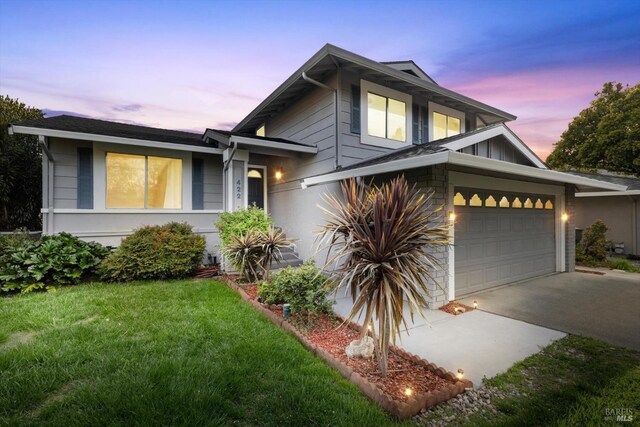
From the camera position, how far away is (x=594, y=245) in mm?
10109

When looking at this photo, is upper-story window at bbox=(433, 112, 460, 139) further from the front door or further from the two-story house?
the front door

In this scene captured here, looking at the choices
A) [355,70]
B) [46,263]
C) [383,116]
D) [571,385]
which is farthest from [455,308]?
[46,263]

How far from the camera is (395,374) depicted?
302 cm

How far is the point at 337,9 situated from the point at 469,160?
760cm

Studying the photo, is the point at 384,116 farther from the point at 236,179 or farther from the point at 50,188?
the point at 50,188

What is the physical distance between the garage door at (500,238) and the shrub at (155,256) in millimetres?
6297

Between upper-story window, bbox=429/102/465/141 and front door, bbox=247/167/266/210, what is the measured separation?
590cm

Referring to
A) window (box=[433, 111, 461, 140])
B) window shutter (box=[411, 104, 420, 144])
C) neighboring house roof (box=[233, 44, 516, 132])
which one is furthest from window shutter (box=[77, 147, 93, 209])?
window (box=[433, 111, 461, 140])

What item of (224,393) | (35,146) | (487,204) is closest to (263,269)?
(224,393)

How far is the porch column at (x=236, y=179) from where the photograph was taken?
794 centimetres

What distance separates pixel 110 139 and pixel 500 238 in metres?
10.0

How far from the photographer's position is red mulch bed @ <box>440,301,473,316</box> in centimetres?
520

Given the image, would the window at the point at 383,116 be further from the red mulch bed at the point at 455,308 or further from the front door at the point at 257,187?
the red mulch bed at the point at 455,308

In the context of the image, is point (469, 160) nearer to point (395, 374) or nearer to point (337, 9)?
point (395, 374)
